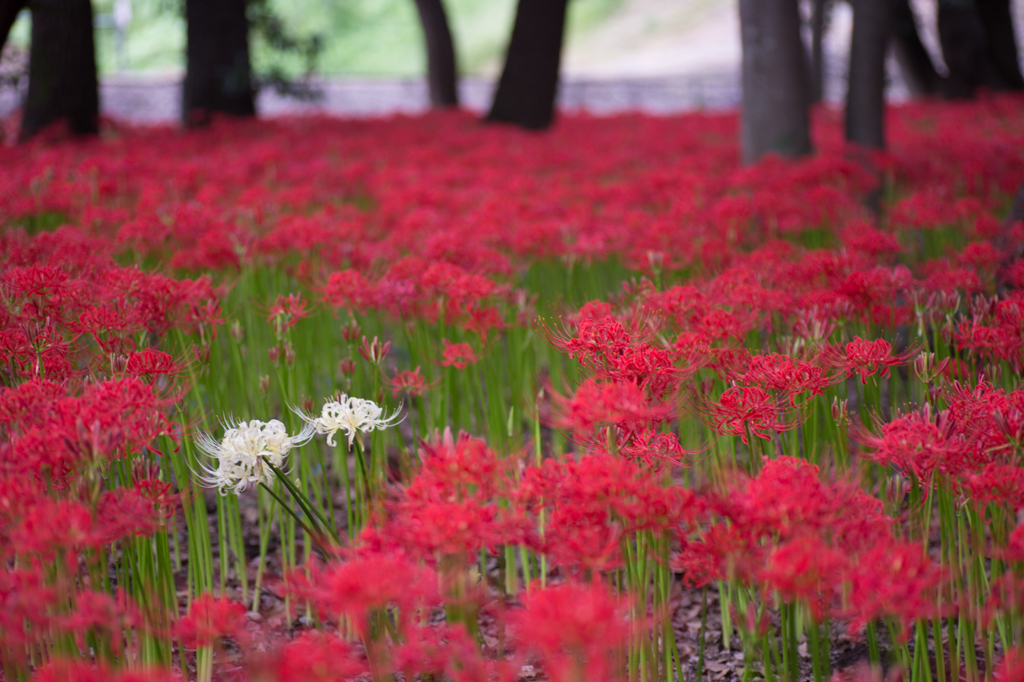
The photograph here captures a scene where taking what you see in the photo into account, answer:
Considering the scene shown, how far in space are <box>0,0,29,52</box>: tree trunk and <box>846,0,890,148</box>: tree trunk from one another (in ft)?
17.8

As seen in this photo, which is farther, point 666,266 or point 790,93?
point 790,93

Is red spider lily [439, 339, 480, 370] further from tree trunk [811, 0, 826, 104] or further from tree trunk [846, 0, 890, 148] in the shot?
tree trunk [811, 0, 826, 104]

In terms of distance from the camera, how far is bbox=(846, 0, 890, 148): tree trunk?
619cm

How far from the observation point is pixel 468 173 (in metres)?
5.88

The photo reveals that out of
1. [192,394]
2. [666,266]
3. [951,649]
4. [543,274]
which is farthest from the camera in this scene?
[543,274]

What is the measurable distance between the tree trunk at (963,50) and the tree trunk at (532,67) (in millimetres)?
7172

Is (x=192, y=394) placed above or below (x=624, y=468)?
below

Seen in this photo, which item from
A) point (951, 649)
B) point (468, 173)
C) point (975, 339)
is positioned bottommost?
point (951, 649)

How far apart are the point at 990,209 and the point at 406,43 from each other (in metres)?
37.6

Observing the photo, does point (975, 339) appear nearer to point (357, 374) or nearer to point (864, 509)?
point (864, 509)

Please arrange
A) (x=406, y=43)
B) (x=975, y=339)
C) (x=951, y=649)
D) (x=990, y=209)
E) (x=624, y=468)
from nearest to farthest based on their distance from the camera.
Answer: (x=624, y=468), (x=951, y=649), (x=975, y=339), (x=990, y=209), (x=406, y=43)

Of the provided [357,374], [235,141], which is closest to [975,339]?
[357,374]

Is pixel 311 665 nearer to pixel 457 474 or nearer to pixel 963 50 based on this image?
pixel 457 474

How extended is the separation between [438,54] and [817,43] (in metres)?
5.72
